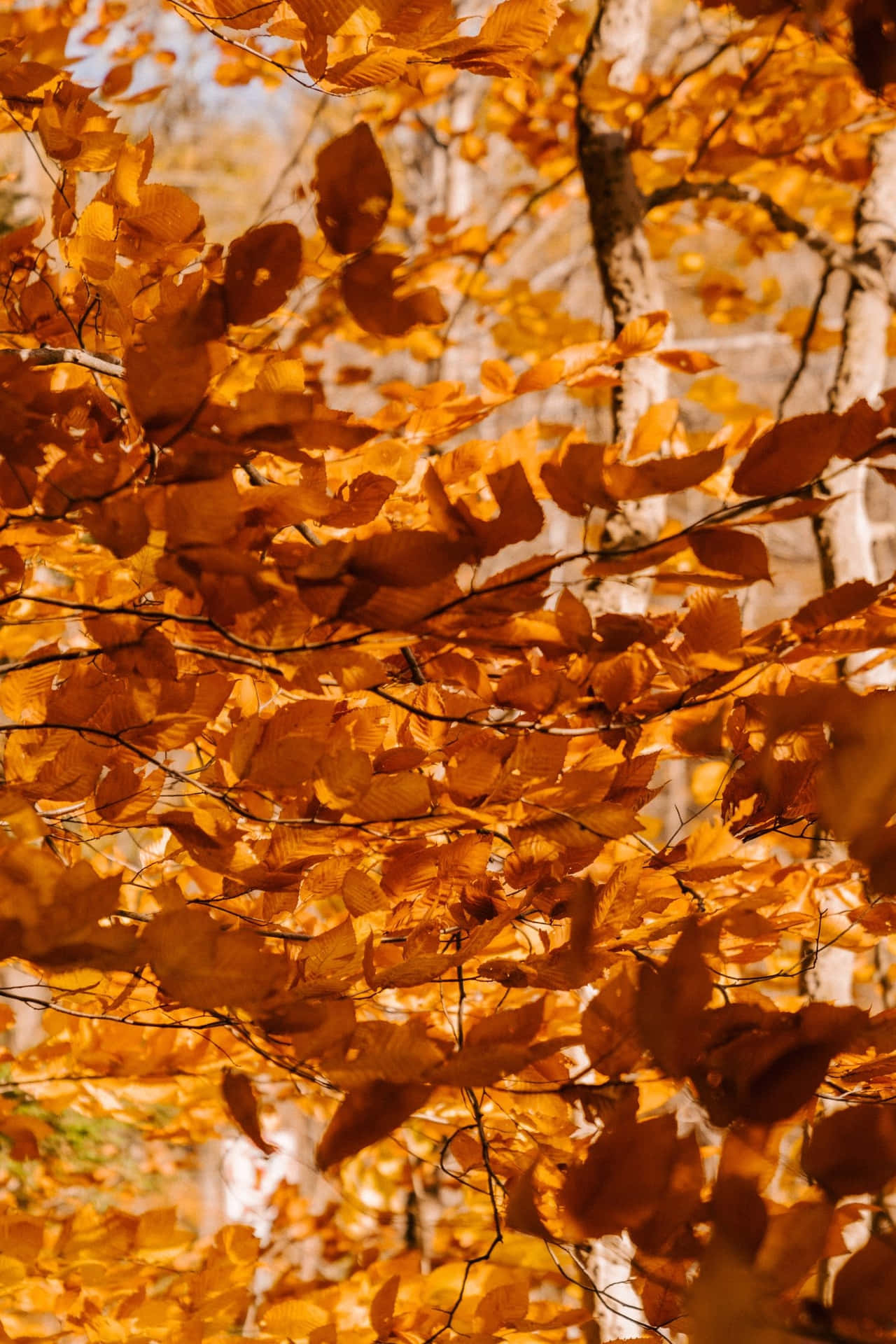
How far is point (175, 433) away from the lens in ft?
1.51

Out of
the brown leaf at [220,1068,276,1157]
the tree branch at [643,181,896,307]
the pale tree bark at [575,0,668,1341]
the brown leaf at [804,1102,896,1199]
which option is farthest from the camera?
the tree branch at [643,181,896,307]

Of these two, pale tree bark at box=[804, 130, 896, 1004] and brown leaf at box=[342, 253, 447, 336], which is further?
pale tree bark at box=[804, 130, 896, 1004]

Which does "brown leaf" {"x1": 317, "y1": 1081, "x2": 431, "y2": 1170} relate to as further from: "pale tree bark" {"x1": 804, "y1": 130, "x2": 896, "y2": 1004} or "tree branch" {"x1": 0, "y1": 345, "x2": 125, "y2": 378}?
"pale tree bark" {"x1": 804, "y1": 130, "x2": 896, "y2": 1004}

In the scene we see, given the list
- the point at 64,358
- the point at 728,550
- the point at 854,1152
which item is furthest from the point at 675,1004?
the point at 64,358

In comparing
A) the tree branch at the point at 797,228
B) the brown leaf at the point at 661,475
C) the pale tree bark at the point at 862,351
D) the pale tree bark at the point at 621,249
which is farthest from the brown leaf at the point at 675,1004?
the tree branch at the point at 797,228

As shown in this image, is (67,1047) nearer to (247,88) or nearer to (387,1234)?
(387,1234)

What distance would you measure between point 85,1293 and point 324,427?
4.17 ft

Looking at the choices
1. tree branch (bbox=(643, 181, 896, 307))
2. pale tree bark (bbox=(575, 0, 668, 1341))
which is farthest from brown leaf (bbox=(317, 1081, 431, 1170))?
tree branch (bbox=(643, 181, 896, 307))

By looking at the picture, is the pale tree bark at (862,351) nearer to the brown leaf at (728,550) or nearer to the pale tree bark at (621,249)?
the pale tree bark at (621,249)

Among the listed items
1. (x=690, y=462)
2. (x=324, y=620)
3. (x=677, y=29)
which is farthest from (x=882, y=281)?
(x=324, y=620)

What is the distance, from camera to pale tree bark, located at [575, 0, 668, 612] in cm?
153

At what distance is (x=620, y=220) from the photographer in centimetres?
160

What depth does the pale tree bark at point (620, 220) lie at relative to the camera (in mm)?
1532

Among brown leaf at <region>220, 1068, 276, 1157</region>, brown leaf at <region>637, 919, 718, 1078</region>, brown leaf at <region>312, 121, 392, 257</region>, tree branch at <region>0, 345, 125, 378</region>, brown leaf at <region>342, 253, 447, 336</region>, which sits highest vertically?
brown leaf at <region>312, 121, 392, 257</region>
